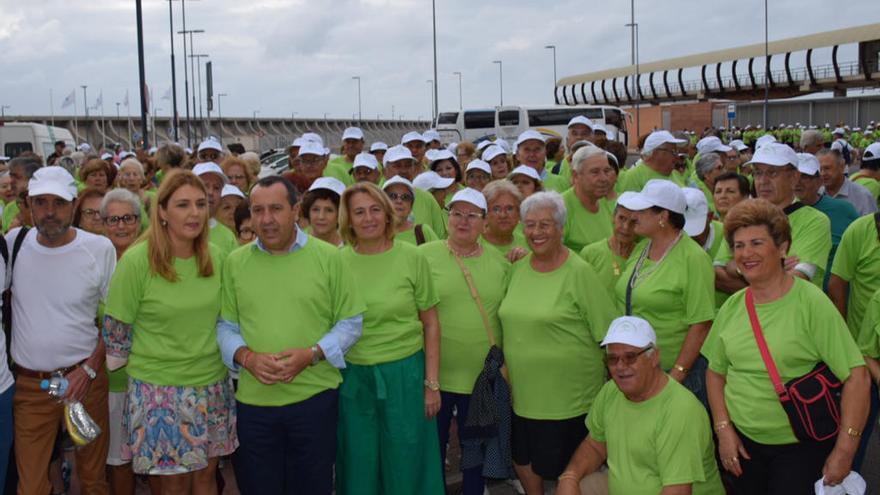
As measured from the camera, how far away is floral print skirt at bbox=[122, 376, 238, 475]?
4.05 metres

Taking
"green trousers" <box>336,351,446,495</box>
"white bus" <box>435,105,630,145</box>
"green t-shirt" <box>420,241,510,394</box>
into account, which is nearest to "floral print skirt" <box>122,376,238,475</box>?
"green trousers" <box>336,351,446,495</box>

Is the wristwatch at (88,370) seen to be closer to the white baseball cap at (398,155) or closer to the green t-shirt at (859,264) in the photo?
the white baseball cap at (398,155)

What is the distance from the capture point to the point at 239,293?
4.07m

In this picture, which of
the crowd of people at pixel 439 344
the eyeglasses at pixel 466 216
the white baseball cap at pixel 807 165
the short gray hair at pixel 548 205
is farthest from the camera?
the white baseball cap at pixel 807 165

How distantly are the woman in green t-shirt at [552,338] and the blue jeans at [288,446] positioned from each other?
104cm

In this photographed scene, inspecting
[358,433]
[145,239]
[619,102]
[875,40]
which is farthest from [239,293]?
[619,102]

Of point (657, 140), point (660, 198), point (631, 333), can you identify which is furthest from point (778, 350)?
point (657, 140)

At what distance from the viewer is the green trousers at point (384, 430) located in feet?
14.5

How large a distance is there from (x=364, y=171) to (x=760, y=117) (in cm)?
4988

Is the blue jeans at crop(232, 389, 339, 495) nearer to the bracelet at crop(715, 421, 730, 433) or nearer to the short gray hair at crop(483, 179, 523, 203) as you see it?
the short gray hair at crop(483, 179, 523, 203)

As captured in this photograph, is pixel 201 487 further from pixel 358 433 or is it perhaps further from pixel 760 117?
pixel 760 117

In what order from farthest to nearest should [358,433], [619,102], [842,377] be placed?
[619,102], [358,433], [842,377]

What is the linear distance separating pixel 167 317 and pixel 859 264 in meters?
Answer: 3.72

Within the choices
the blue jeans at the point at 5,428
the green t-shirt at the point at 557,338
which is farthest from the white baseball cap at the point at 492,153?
the blue jeans at the point at 5,428
